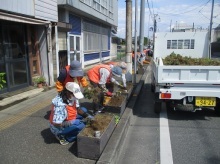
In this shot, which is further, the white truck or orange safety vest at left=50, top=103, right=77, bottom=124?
the white truck

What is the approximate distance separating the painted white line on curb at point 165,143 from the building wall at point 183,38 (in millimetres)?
3482

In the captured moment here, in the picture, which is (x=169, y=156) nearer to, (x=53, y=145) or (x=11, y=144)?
(x=53, y=145)

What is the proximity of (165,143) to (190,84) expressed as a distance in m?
1.56

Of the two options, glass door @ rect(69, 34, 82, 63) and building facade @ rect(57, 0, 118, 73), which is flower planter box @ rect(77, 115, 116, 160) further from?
glass door @ rect(69, 34, 82, 63)

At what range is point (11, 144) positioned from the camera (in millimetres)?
4016

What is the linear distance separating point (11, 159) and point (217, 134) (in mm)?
3962

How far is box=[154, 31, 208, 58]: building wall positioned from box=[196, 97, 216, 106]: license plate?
11.8 feet

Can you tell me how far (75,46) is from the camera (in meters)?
13.2

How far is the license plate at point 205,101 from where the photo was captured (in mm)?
4934

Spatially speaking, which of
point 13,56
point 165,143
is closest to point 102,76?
point 165,143

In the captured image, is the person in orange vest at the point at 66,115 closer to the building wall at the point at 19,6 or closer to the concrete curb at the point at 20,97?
the concrete curb at the point at 20,97

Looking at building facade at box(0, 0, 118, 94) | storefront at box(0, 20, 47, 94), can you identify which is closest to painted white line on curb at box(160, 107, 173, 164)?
building facade at box(0, 0, 118, 94)

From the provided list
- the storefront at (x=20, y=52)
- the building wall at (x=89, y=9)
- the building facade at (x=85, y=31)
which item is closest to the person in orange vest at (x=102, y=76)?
the storefront at (x=20, y=52)

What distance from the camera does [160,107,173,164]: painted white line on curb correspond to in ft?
11.7
